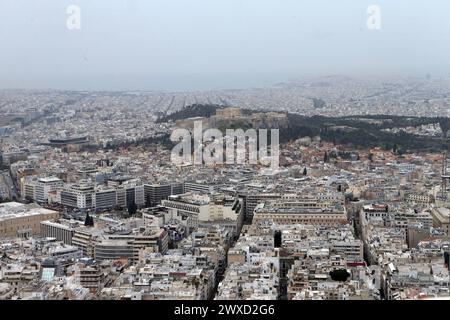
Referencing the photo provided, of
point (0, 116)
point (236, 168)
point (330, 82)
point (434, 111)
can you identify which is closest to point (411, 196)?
point (236, 168)

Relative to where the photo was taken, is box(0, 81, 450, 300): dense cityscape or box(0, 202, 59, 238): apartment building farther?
box(0, 202, 59, 238): apartment building

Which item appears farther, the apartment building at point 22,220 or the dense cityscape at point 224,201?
the apartment building at point 22,220

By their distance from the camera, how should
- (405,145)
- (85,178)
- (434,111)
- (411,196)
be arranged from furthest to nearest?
(434,111), (405,145), (85,178), (411,196)

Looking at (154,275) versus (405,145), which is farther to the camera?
(405,145)

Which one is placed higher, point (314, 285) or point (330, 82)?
point (330, 82)

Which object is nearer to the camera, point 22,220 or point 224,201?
point 22,220
